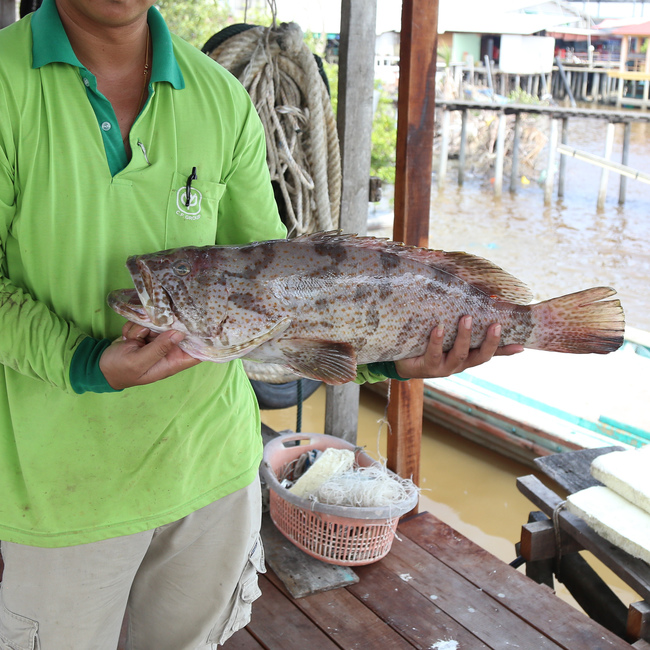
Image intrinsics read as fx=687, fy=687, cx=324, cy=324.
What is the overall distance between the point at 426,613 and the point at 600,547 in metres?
0.98

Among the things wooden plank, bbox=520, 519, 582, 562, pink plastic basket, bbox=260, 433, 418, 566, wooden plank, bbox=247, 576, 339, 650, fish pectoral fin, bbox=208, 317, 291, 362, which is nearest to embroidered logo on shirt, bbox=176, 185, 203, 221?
fish pectoral fin, bbox=208, 317, 291, 362

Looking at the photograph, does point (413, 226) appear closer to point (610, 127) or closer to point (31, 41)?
point (31, 41)

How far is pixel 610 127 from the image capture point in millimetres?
19984

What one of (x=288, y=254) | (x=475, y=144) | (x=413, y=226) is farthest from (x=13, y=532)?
(x=475, y=144)

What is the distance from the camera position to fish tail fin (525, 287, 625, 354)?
202 cm

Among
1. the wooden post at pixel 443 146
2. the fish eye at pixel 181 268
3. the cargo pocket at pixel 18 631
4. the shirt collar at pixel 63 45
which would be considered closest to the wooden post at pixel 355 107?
the shirt collar at pixel 63 45

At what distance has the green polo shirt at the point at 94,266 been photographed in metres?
1.57

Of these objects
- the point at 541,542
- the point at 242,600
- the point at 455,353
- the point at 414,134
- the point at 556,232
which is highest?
the point at 414,134

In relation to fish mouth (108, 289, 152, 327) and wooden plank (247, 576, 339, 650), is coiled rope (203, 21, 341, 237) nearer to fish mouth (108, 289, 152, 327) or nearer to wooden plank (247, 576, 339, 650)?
wooden plank (247, 576, 339, 650)

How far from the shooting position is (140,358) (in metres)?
1.56

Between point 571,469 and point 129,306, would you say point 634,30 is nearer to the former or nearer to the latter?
point 571,469

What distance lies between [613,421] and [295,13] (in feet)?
58.0

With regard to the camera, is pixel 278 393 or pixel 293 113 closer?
pixel 293 113

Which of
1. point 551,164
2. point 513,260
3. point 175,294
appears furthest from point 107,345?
point 551,164
